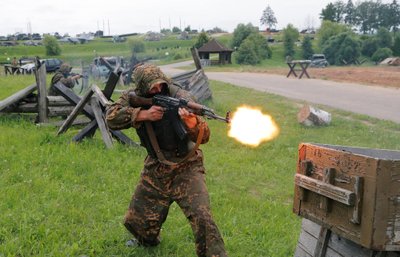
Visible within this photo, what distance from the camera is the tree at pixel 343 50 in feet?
197

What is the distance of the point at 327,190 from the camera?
3383mm

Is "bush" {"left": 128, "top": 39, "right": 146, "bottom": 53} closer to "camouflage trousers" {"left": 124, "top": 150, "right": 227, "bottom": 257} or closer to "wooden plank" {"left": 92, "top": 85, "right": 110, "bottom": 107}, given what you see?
"wooden plank" {"left": 92, "top": 85, "right": 110, "bottom": 107}

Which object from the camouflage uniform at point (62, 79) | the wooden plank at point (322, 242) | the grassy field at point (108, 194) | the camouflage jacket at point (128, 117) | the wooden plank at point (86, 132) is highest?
the camouflage jacket at point (128, 117)

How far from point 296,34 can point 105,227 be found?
72171 millimetres

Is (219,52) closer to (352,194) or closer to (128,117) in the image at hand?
(128,117)

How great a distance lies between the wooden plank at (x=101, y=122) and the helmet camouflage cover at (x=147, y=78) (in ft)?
13.0

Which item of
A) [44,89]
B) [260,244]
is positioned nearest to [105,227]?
[260,244]

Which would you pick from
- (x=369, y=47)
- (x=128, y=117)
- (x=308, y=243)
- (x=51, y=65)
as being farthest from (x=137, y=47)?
A: (x=308, y=243)

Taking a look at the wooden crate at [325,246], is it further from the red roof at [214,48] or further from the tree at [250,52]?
the tree at [250,52]

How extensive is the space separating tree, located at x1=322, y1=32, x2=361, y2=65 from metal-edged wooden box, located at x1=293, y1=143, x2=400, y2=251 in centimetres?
5851

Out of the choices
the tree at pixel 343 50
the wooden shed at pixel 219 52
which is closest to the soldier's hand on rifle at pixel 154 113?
the wooden shed at pixel 219 52

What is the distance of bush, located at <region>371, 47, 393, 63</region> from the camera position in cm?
6075

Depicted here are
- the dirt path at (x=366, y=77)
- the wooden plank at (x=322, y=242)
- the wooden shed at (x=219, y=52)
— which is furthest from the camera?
the wooden shed at (x=219, y=52)

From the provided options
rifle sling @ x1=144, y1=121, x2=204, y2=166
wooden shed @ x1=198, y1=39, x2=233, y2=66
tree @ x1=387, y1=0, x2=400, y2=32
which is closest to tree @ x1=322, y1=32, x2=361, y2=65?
wooden shed @ x1=198, y1=39, x2=233, y2=66
